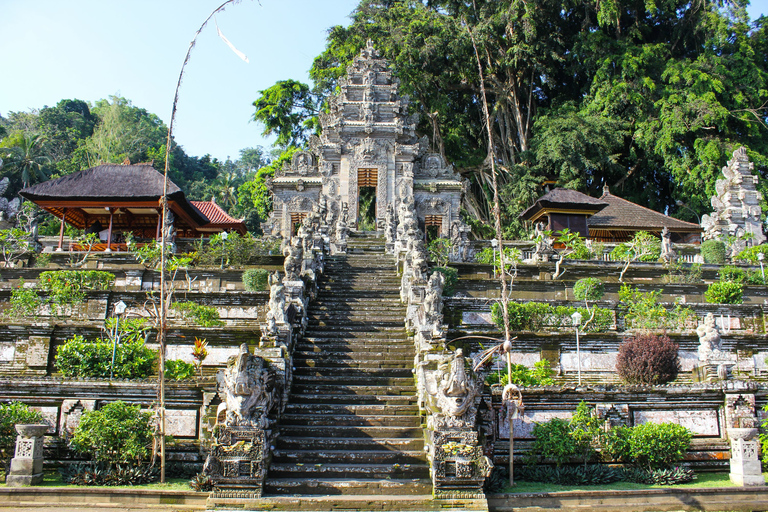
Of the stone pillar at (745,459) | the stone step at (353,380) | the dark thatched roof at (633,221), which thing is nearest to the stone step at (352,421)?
the stone step at (353,380)

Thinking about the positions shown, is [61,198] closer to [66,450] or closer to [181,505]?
[66,450]

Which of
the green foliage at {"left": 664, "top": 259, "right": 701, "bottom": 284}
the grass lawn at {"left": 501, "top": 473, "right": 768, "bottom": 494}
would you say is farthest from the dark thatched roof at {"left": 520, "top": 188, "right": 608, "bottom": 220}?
the grass lawn at {"left": 501, "top": 473, "right": 768, "bottom": 494}

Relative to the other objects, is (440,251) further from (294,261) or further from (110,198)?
(110,198)

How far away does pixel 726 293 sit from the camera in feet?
47.6

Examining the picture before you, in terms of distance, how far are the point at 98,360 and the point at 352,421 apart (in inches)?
165

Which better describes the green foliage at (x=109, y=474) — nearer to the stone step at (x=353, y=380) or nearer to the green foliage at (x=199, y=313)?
the stone step at (x=353, y=380)

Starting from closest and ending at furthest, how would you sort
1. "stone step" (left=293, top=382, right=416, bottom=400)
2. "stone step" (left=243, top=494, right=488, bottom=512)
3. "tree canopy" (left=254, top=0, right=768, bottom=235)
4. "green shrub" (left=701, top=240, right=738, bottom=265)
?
"stone step" (left=243, top=494, right=488, bottom=512) → "stone step" (left=293, top=382, right=416, bottom=400) → "green shrub" (left=701, top=240, right=738, bottom=265) → "tree canopy" (left=254, top=0, right=768, bottom=235)

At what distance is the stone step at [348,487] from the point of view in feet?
24.6

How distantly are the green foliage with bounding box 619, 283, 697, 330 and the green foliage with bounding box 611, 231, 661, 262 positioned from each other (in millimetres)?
5740

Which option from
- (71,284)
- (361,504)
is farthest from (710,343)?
(71,284)

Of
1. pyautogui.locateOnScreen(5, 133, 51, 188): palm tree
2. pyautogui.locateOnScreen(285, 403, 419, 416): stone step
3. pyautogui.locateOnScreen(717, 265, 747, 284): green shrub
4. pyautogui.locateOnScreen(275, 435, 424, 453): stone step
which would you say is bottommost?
pyautogui.locateOnScreen(275, 435, 424, 453): stone step

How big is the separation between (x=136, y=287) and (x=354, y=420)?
8.89 meters

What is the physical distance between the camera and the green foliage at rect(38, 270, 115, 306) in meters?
12.6

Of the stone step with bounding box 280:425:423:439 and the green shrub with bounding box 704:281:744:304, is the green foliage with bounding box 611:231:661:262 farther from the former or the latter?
the stone step with bounding box 280:425:423:439
